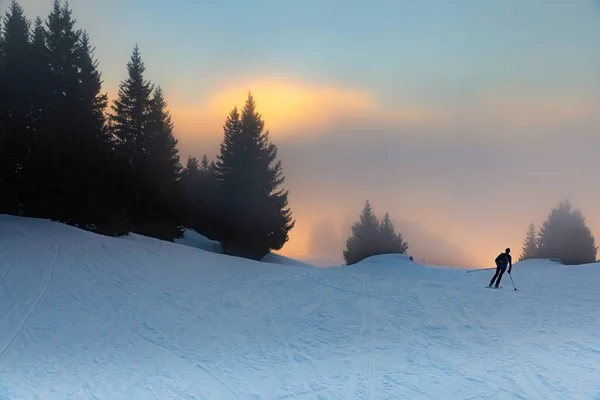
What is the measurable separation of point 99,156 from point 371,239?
3283 cm

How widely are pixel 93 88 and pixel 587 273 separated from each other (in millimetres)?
28461

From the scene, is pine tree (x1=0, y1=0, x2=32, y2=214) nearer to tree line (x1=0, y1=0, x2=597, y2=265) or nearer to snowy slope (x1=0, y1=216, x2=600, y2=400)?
tree line (x1=0, y1=0, x2=597, y2=265)

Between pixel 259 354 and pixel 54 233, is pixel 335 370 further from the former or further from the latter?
pixel 54 233

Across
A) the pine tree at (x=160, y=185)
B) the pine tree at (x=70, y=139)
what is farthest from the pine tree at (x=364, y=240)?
the pine tree at (x=70, y=139)

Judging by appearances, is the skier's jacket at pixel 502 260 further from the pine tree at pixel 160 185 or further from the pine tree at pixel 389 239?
the pine tree at pixel 389 239

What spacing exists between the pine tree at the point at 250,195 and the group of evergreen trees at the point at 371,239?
1973 centimetres

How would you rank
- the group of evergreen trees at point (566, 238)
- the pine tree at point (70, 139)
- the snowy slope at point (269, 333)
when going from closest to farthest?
the snowy slope at point (269, 333) → the pine tree at point (70, 139) → the group of evergreen trees at point (566, 238)

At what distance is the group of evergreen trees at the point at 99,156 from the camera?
2539 cm

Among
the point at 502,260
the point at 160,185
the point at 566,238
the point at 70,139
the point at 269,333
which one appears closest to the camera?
the point at 269,333

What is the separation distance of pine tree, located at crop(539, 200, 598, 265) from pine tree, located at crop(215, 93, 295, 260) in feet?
100

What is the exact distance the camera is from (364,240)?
2064 inches

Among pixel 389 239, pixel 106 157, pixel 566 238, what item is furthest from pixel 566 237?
pixel 106 157

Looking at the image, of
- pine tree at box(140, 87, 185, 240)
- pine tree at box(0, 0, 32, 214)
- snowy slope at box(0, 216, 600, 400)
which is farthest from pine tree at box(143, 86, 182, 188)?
snowy slope at box(0, 216, 600, 400)

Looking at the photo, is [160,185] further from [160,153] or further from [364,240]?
[364,240]
